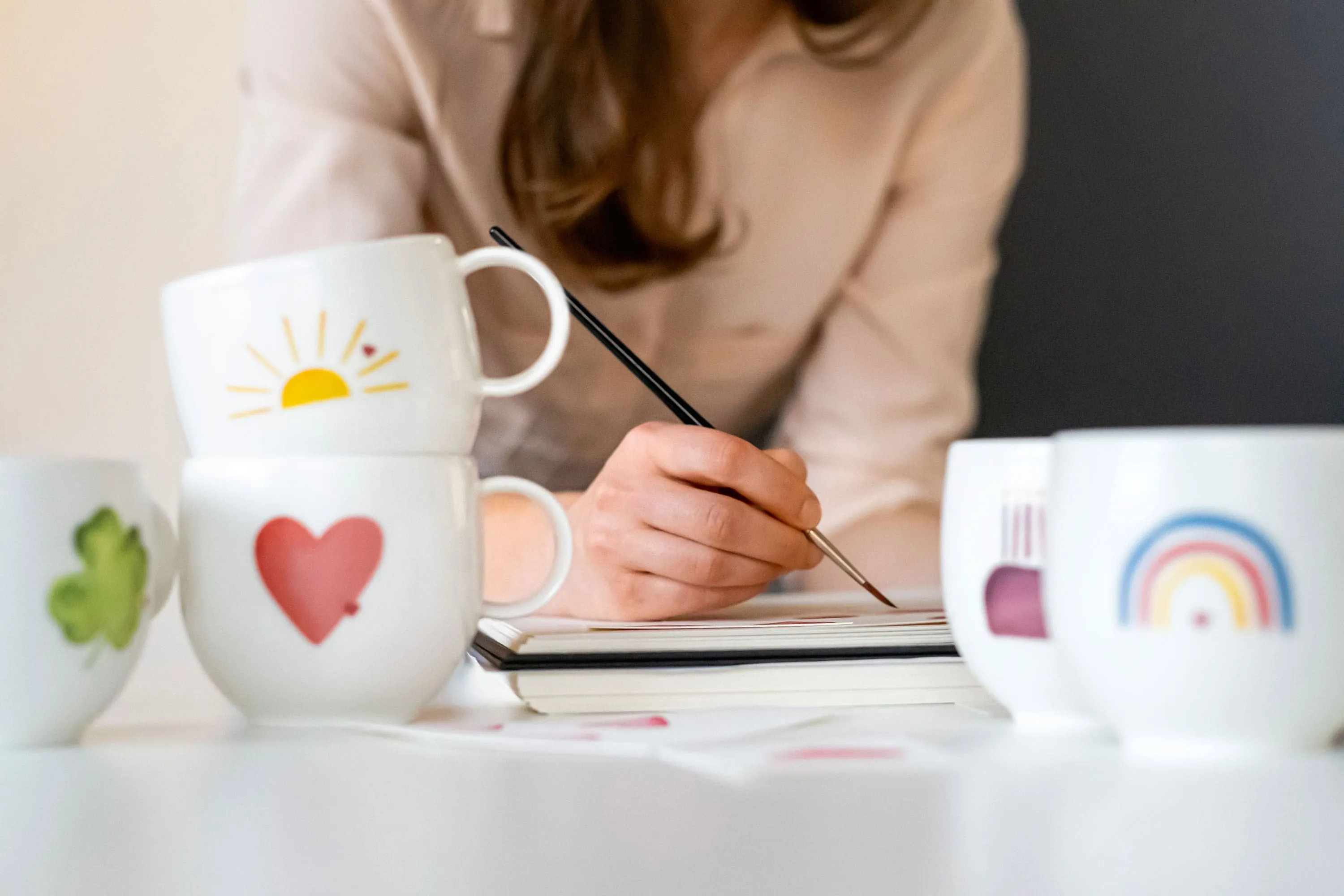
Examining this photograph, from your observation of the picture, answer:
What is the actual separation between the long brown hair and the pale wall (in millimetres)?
287

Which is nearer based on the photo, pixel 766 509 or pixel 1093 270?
pixel 766 509

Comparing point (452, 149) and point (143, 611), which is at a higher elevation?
point (452, 149)

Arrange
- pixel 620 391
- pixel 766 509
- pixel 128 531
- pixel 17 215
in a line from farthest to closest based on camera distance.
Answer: pixel 620 391 < pixel 17 215 < pixel 766 509 < pixel 128 531

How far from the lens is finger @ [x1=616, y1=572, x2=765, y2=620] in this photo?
0.64 m

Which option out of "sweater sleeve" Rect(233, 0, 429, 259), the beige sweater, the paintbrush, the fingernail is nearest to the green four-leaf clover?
the paintbrush

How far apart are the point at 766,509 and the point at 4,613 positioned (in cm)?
36

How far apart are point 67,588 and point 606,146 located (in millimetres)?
939

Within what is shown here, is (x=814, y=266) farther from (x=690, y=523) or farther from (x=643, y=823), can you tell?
(x=643, y=823)

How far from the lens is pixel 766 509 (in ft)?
1.95

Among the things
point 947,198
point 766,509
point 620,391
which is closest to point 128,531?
point 766,509

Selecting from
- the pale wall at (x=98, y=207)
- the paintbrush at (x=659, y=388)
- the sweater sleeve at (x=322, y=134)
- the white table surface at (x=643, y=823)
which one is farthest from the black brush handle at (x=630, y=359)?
the pale wall at (x=98, y=207)

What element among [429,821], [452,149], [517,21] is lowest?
[429,821]

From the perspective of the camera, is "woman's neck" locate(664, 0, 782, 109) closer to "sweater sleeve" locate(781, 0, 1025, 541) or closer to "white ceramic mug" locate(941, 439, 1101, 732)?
"sweater sleeve" locate(781, 0, 1025, 541)

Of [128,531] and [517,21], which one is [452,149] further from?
[128,531]
